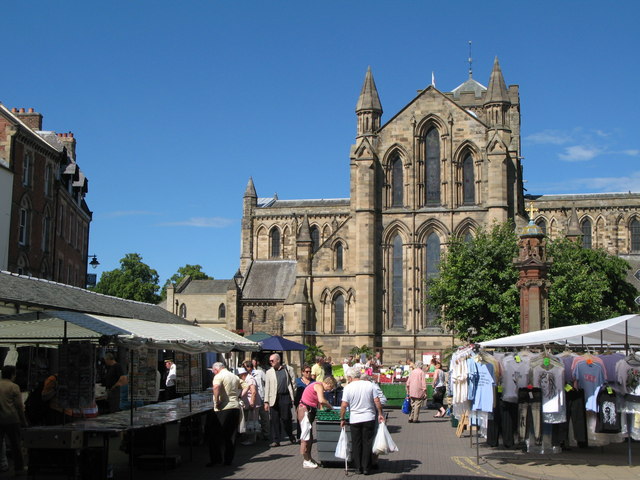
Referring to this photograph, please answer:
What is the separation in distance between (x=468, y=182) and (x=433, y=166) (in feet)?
7.84

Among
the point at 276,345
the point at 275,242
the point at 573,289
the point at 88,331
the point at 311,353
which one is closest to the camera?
the point at 88,331

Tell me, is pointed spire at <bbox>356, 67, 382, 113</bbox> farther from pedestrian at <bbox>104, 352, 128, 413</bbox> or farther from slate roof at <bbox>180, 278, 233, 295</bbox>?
pedestrian at <bbox>104, 352, 128, 413</bbox>

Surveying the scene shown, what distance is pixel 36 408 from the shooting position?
13.9 metres

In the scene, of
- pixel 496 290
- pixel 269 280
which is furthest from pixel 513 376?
pixel 269 280

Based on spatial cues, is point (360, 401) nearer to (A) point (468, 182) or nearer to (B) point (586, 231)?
(A) point (468, 182)

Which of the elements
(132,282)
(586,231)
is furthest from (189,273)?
(586,231)

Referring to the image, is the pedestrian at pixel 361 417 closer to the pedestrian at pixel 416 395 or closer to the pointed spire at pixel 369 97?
the pedestrian at pixel 416 395

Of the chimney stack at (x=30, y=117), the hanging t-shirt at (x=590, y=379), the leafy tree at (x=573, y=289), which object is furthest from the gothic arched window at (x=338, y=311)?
the hanging t-shirt at (x=590, y=379)

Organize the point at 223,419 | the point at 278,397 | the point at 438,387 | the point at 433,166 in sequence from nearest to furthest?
1. the point at 223,419
2. the point at 278,397
3. the point at 438,387
4. the point at 433,166

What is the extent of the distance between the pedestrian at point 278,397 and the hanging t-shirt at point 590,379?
637 cm

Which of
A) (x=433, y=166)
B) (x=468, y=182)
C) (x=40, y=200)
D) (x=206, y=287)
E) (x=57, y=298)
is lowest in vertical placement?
(x=57, y=298)

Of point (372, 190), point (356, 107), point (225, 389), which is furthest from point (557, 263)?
point (225, 389)

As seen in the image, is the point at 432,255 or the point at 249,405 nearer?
the point at 249,405

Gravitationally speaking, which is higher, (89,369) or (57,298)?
(57,298)
